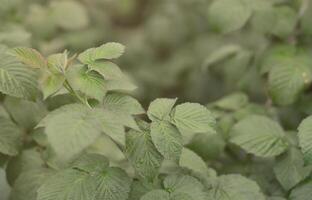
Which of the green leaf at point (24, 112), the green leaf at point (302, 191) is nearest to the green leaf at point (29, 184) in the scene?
the green leaf at point (24, 112)

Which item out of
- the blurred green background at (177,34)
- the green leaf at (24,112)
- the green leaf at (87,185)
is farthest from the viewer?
the blurred green background at (177,34)

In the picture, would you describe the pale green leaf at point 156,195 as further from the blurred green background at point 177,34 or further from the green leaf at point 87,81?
the blurred green background at point 177,34

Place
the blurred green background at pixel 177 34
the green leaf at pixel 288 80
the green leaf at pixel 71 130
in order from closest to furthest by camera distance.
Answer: the green leaf at pixel 71 130, the green leaf at pixel 288 80, the blurred green background at pixel 177 34

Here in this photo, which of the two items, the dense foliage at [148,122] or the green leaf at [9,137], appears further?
the green leaf at [9,137]

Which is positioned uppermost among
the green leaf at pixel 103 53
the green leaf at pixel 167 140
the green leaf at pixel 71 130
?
the green leaf at pixel 103 53

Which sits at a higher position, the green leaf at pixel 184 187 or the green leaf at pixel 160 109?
the green leaf at pixel 160 109

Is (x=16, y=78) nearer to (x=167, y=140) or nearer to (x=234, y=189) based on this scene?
(x=167, y=140)

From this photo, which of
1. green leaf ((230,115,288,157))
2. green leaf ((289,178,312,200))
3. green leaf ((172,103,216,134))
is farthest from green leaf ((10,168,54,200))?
green leaf ((289,178,312,200))

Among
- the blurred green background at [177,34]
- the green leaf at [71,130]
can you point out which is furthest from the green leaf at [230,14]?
the green leaf at [71,130]
